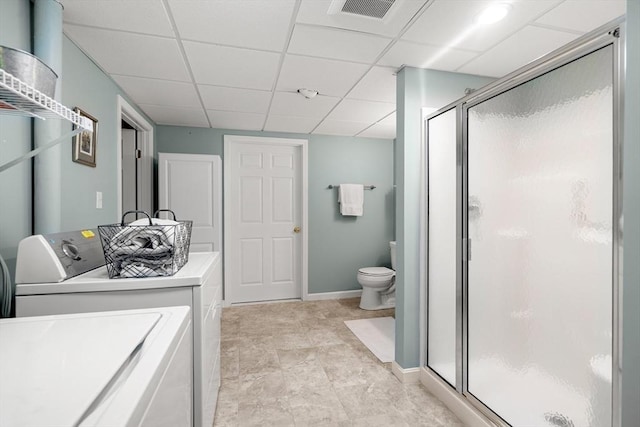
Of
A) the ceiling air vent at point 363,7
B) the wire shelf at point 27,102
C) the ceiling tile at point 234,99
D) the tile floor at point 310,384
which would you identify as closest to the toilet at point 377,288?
the tile floor at point 310,384

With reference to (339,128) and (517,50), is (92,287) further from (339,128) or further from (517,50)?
(339,128)

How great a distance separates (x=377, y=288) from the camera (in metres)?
3.46

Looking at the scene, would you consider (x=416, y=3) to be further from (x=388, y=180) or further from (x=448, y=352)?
(x=388, y=180)

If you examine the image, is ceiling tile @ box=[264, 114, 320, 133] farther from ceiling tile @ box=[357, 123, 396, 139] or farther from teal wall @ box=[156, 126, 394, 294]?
ceiling tile @ box=[357, 123, 396, 139]

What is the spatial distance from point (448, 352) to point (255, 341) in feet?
5.26

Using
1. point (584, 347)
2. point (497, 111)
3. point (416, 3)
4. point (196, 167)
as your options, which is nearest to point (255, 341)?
point (196, 167)

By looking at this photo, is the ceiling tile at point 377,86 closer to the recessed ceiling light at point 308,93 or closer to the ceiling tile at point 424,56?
the ceiling tile at point 424,56

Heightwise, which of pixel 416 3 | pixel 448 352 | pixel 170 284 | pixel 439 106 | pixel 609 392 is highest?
pixel 416 3

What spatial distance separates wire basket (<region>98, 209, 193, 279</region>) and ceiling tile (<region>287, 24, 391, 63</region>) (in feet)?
4.06

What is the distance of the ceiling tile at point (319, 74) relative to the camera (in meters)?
1.99

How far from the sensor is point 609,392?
41.1 inches

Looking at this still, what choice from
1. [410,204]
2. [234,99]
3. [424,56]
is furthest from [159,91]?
[410,204]

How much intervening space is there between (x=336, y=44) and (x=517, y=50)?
3.69 ft

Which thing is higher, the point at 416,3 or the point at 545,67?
the point at 416,3
